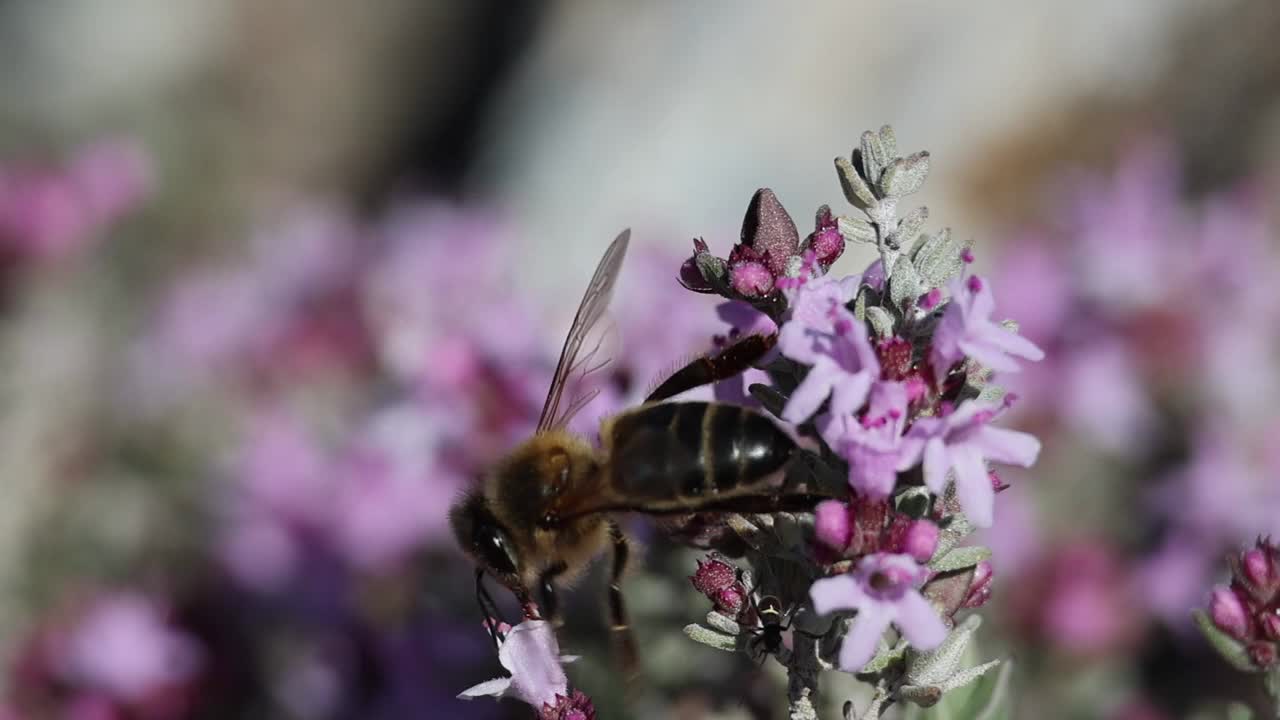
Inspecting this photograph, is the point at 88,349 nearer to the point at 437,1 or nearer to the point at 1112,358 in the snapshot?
the point at 1112,358

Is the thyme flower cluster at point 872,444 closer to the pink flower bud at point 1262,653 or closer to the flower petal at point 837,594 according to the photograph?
the flower petal at point 837,594

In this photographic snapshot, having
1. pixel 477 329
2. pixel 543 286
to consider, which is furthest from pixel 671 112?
pixel 477 329

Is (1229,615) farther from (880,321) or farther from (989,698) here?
(880,321)

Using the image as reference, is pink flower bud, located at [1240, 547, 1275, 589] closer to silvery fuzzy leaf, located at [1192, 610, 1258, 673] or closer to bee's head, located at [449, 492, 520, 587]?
silvery fuzzy leaf, located at [1192, 610, 1258, 673]

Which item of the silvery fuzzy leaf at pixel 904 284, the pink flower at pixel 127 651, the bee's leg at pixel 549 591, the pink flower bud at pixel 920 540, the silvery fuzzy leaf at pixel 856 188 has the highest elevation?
the pink flower at pixel 127 651

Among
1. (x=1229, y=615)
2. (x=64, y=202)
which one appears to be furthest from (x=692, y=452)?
(x=64, y=202)

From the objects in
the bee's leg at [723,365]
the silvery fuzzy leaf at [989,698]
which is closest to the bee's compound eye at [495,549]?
the bee's leg at [723,365]
